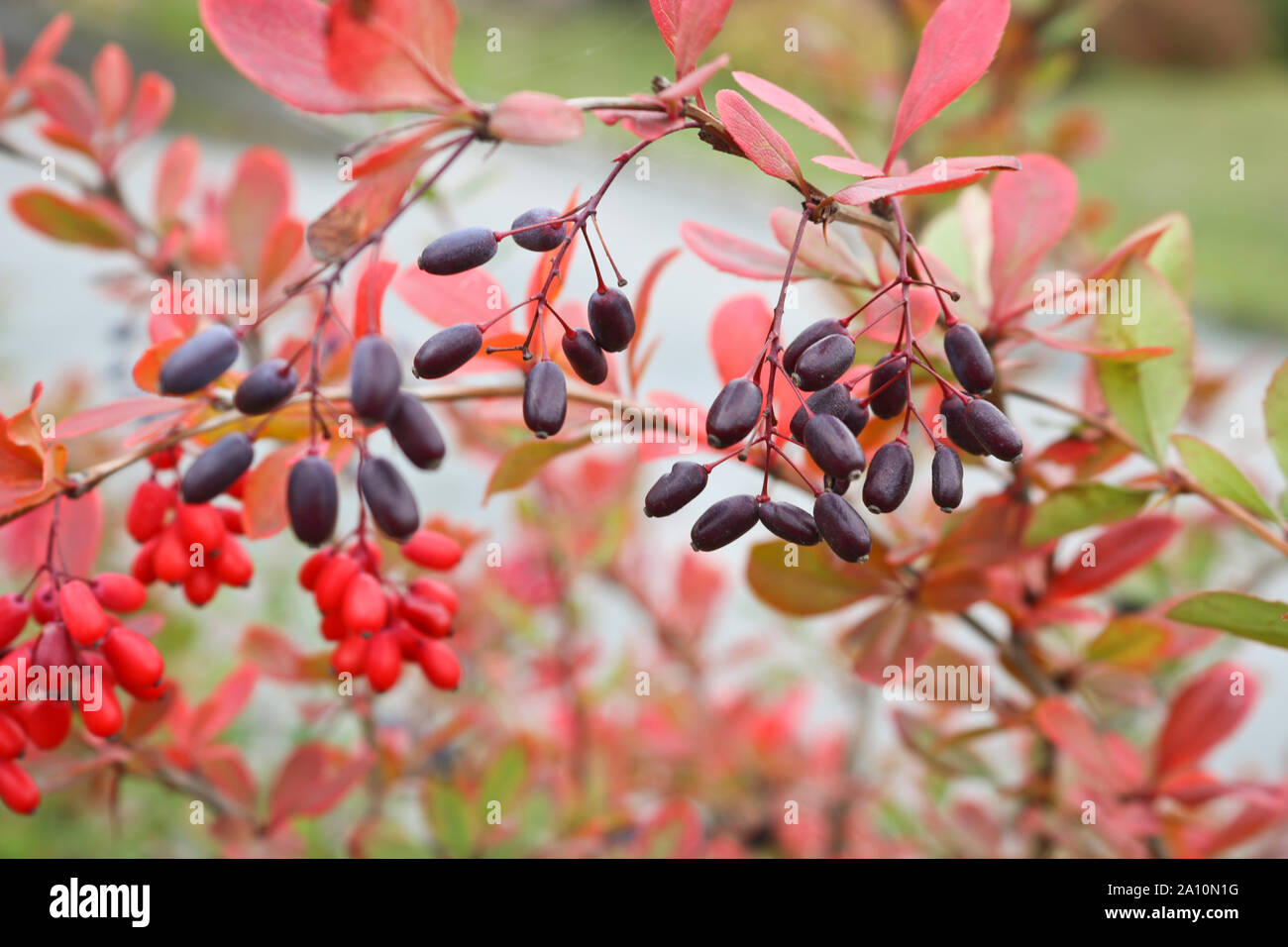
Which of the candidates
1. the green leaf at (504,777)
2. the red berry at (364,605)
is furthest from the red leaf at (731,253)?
the green leaf at (504,777)

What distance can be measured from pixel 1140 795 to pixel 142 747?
655 mm

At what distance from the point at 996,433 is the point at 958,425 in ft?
0.07

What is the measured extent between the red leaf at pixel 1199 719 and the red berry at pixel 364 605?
52 centimetres

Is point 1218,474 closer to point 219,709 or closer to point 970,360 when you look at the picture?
point 970,360

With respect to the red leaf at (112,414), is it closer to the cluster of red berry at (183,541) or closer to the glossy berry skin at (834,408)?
the cluster of red berry at (183,541)

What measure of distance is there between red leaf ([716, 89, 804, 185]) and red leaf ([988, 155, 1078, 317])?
0.52ft

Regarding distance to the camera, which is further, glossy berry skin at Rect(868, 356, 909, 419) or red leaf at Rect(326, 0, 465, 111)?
glossy berry skin at Rect(868, 356, 909, 419)

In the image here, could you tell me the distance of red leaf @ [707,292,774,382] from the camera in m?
0.53

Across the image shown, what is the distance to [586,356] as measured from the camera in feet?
1.30

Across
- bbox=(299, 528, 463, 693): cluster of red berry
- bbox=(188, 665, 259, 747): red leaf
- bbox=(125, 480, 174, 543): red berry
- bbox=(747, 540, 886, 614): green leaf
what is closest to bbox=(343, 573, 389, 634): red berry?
bbox=(299, 528, 463, 693): cluster of red berry

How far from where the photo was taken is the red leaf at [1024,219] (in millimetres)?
482

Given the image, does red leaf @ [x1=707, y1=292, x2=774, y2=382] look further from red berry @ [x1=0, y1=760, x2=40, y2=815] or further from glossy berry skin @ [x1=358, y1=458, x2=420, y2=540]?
red berry @ [x1=0, y1=760, x2=40, y2=815]

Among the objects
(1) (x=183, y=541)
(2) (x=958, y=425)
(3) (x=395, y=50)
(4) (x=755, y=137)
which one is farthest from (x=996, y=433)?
(1) (x=183, y=541)
